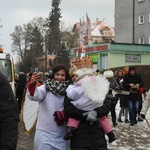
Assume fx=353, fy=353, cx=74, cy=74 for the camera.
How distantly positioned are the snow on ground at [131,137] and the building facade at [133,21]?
33.9 meters

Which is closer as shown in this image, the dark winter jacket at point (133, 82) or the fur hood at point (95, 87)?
the fur hood at point (95, 87)

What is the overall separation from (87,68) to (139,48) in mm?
33282

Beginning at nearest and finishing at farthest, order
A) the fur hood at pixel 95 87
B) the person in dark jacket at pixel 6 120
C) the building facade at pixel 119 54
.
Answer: the person in dark jacket at pixel 6 120
the fur hood at pixel 95 87
the building facade at pixel 119 54

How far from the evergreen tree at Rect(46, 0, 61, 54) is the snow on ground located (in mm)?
52499

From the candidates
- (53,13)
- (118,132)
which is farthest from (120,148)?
(53,13)

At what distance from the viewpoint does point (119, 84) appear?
37.9 ft

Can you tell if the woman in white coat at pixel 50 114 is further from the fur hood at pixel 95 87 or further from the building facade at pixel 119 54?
the building facade at pixel 119 54

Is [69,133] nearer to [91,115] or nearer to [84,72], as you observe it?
[91,115]

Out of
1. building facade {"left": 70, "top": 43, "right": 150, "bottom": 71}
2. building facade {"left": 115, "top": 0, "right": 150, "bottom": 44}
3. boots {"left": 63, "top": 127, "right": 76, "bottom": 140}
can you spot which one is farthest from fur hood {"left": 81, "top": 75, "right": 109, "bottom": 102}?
building facade {"left": 115, "top": 0, "right": 150, "bottom": 44}

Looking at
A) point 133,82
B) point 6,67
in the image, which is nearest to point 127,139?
point 133,82

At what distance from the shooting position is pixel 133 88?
10820mm

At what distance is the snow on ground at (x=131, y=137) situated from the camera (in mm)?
7734

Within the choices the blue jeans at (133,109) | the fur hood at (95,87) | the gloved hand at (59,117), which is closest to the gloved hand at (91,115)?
the fur hood at (95,87)

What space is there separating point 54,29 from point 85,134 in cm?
6270
